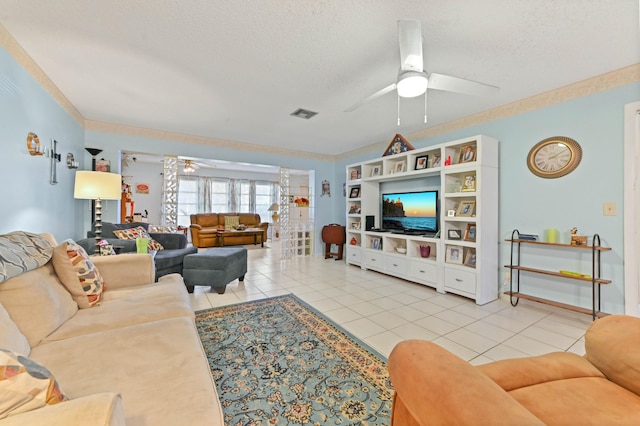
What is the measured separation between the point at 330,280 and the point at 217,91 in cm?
290

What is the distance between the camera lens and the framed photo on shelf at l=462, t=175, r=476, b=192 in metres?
3.32

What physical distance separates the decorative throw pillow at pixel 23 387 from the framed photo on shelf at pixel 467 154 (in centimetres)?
384

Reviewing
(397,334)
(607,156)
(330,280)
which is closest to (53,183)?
(330,280)

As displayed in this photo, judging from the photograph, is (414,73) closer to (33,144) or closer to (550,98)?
(550,98)

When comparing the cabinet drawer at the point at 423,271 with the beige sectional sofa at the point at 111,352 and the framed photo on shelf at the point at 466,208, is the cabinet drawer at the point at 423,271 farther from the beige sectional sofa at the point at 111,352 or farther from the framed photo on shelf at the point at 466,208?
the beige sectional sofa at the point at 111,352

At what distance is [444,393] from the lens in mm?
670

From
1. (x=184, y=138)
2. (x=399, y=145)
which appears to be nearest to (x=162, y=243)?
(x=184, y=138)

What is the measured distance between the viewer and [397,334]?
2.31m

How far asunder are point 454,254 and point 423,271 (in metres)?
0.48

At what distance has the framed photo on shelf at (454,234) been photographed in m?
3.47

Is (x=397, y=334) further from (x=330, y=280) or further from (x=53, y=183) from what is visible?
(x=53, y=183)

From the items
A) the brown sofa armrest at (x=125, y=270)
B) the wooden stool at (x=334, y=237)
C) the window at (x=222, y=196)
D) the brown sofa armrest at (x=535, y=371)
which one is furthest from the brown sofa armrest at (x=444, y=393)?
the window at (x=222, y=196)

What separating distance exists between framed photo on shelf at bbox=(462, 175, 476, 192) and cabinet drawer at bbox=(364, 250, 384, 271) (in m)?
1.66

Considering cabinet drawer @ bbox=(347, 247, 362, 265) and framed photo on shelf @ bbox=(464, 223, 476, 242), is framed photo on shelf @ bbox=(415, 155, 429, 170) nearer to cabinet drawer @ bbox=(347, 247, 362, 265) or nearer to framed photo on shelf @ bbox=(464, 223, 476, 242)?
framed photo on shelf @ bbox=(464, 223, 476, 242)
